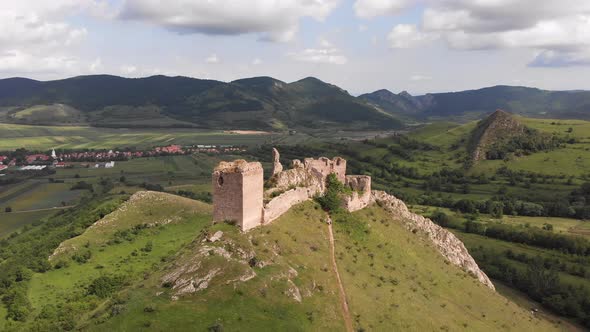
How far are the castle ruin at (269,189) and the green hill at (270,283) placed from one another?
1628 mm

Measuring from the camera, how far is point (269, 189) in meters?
54.0

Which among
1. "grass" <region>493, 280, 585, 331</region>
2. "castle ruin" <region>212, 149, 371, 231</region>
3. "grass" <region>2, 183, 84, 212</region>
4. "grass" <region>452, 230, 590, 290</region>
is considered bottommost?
"grass" <region>493, 280, 585, 331</region>

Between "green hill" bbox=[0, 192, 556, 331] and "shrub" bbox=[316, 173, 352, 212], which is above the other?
"shrub" bbox=[316, 173, 352, 212]

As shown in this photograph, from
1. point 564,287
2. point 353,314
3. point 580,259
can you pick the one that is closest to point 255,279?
point 353,314

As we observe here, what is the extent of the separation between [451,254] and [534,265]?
166 ft

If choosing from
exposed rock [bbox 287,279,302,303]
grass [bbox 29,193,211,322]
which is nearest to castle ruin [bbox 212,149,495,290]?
exposed rock [bbox 287,279,302,303]

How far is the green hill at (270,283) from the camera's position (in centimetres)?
3488

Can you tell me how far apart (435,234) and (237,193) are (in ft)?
144

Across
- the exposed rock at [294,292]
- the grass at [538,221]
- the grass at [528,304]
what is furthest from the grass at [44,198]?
the grass at [528,304]

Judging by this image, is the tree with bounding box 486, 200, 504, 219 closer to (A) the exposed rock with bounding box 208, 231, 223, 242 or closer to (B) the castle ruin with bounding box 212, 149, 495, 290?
(B) the castle ruin with bounding box 212, 149, 495, 290

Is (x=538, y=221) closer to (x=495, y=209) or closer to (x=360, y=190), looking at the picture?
(x=495, y=209)

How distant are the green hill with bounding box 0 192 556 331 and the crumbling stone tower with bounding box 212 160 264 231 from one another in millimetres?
1684

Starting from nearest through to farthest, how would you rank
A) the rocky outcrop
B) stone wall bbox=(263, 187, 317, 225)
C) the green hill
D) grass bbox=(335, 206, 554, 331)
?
the green hill
grass bbox=(335, 206, 554, 331)
stone wall bbox=(263, 187, 317, 225)
the rocky outcrop

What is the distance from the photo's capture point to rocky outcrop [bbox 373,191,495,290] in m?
70.3
